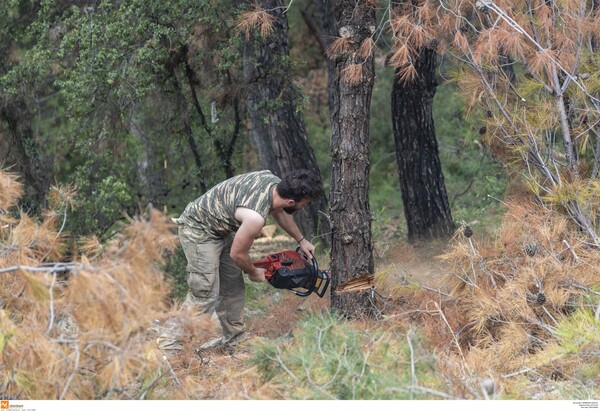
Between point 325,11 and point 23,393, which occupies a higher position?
point 325,11

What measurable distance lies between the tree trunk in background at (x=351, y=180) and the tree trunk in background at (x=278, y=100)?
2.82 m

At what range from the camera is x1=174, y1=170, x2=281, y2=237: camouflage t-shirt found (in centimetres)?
634

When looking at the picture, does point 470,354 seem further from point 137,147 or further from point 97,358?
point 137,147

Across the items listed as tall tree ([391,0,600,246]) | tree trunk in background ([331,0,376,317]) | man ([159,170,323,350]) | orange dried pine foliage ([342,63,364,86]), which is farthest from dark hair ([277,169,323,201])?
tall tree ([391,0,600,246])

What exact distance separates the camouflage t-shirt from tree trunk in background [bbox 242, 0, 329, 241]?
121 inches

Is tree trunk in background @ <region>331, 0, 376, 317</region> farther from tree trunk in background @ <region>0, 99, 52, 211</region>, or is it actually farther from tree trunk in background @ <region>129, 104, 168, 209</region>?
tree trunk in background @ <region>0, 99, 52, 211</region>

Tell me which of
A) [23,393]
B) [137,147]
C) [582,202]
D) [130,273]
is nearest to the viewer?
[130,273]

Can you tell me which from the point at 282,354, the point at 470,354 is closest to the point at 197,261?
the point at 282,354

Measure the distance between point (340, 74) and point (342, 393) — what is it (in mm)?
2972

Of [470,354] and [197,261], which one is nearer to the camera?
[470,354]

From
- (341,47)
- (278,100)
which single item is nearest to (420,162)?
(278,100)

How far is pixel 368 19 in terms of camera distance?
6984 millimetres

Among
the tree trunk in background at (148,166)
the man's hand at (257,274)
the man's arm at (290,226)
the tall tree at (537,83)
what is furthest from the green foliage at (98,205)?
the tall tree at (537,83)

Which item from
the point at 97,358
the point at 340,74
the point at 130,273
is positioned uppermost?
the point at 340,74
